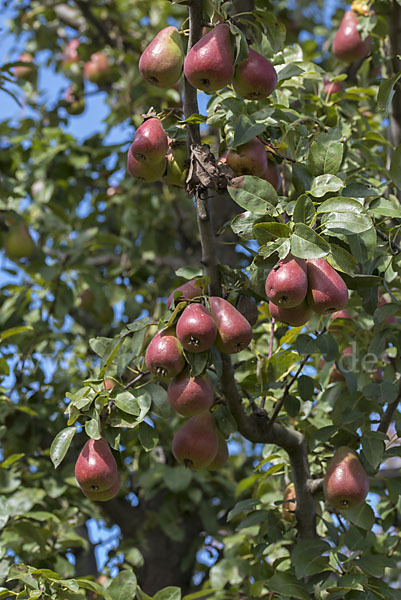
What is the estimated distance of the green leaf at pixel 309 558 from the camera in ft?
5.18

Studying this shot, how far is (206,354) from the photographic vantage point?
1339 mm

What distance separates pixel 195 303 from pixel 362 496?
51 centimetres

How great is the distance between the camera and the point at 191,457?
4.85 feet

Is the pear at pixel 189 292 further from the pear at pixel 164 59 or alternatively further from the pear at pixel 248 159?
the pear at pixel 164 59

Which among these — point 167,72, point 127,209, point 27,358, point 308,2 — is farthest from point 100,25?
point 167,72

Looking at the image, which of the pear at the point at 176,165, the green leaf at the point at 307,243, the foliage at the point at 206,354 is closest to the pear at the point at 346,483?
the foliage at the point at 206,354

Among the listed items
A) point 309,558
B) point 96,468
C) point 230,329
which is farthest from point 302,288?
point 309,558

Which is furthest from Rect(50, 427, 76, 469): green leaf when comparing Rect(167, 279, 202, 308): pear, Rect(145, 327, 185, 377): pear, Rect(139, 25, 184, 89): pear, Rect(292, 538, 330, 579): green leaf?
Rect(139, 25, 184, 89): pear

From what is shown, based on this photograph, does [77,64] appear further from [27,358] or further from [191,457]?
[191,457]

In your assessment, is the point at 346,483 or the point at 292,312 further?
the point at 346,483

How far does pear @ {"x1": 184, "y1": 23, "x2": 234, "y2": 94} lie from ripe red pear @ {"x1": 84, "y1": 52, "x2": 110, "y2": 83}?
2.32 meters

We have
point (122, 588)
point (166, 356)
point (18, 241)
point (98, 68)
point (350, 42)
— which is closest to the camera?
point (166, 356)

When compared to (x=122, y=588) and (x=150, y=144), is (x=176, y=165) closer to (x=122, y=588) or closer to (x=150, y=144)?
(x=150, y=144)

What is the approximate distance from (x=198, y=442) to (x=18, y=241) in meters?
1.56
